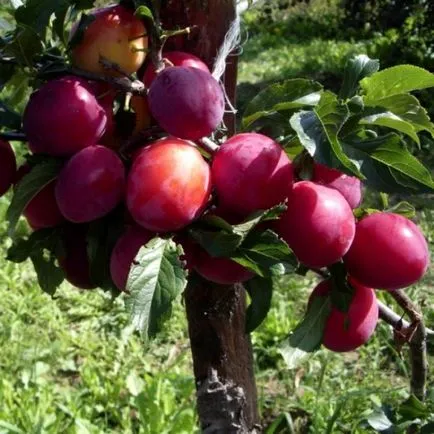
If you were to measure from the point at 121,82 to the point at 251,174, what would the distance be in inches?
7.5

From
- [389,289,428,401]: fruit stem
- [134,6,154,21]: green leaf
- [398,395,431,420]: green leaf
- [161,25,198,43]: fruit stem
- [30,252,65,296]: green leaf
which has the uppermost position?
[134,6,154,21]: green leaf

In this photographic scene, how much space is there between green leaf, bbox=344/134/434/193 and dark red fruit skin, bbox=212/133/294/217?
0.08 meters

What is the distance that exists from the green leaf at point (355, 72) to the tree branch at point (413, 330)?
0.30m

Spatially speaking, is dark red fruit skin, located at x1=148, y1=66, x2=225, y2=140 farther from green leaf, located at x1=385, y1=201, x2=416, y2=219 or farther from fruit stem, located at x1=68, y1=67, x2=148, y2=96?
green leaf, located at x1=385, y1=201, x2=416, y2=219

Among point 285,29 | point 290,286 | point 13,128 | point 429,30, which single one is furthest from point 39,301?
point 285,29

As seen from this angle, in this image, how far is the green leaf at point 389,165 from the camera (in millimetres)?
716

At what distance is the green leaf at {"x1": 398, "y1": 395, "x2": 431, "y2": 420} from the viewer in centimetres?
111

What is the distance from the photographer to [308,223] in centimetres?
73

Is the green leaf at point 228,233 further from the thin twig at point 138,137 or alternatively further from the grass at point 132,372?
the grass at point 132,372

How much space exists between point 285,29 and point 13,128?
860 centimetres

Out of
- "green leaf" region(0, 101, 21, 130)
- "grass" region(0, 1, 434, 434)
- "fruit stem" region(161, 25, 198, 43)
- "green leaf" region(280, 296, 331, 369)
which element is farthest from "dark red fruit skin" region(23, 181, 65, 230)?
"grass" region(0, 1, 434, 434)

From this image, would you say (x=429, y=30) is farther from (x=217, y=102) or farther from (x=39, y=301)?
(x=217, y=102)

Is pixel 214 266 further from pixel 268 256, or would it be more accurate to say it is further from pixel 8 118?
pixel 8 118

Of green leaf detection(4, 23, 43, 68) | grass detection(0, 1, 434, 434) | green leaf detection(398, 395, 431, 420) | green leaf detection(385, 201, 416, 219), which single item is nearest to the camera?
green leaf detection(4, 23, 43, 68)
